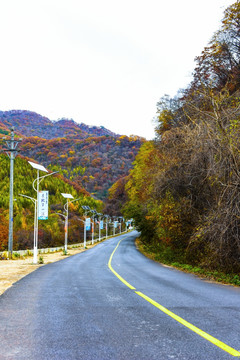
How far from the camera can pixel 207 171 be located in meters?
15.2

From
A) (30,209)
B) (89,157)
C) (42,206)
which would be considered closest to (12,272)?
(42,206)

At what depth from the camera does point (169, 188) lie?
18.4 meters

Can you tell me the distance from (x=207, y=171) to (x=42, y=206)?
14749mm

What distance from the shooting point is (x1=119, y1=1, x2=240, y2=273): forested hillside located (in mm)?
12375

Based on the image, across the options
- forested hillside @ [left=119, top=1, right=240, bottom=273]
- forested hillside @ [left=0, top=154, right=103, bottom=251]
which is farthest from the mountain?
forested hillside @ [left=119, top=1, right=240, bottom=273]

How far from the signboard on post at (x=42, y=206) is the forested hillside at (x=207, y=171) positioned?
9007 mm

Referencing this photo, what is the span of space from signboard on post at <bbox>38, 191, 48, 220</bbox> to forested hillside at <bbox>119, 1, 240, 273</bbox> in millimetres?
9007

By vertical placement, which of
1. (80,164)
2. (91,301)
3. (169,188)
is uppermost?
(80,164)

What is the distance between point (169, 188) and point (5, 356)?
15148 millimetres

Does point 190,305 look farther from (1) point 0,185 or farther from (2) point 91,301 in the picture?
(1) point 0,185

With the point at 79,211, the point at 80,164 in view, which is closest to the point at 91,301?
the point at 79,211

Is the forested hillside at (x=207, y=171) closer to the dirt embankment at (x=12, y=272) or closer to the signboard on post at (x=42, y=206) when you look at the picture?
the dirt embankment at (x=12, y=272)

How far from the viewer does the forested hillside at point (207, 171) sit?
1238cm

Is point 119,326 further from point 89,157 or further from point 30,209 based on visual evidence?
point 89,157
